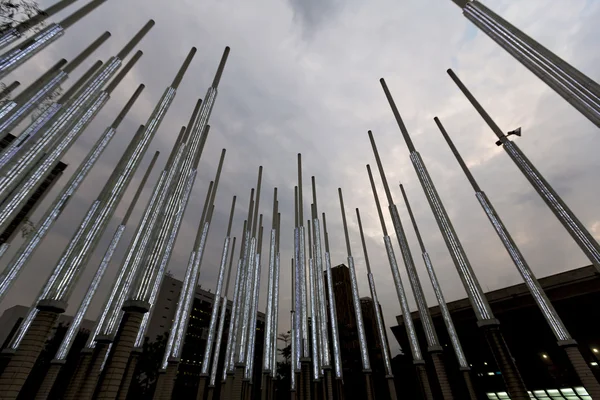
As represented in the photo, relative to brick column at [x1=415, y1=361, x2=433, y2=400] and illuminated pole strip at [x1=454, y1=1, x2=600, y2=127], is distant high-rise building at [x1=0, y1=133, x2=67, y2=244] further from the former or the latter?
brick column at [x1=415, y1=361, x2=433, y2=400]

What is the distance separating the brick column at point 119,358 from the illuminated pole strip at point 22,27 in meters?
10.3

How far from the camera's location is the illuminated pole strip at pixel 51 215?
1482cm

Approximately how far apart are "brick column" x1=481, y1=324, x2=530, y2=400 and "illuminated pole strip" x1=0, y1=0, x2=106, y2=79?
20937 millimetres

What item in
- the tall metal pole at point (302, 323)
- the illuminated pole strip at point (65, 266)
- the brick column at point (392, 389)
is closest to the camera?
the illuminated pole strip at point (65, 266)

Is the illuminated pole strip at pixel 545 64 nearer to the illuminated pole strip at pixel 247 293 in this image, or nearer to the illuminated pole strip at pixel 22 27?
the illuminated pole strip at pixel 22 27

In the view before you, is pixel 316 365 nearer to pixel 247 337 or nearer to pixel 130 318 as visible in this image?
pixel 247 337

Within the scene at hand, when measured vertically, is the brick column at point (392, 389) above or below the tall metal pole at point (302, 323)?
below

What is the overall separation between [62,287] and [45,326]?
4.38 feet

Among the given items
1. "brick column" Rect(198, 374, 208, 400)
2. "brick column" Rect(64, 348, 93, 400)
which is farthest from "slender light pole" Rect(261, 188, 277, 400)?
"brick column" Rect(64, 348, 93, 400)

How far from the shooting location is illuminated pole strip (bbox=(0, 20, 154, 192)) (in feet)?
33.5

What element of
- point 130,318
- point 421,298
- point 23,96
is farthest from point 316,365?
point 23,96

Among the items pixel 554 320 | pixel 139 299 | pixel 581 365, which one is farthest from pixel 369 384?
pixel 139 299

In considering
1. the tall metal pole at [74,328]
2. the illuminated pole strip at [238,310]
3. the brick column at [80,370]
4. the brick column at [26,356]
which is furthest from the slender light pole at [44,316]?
the illuminated pole strip at [238,310]

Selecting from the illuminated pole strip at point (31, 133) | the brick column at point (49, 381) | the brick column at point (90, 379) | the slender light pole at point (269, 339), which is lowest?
the brick column at point (90, 379)
